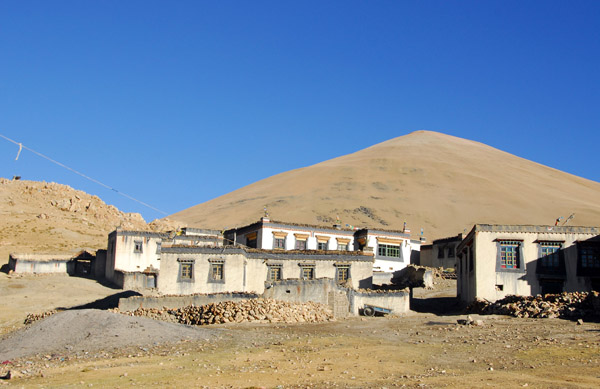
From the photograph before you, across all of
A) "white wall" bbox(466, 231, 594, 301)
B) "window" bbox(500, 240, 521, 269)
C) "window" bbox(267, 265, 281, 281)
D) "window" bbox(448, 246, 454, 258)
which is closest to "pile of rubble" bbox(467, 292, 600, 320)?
"white wall" bbox(466, 231, 594, 301)

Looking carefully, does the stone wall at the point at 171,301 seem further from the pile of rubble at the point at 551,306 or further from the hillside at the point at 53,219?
the hillside at the point at 53,219

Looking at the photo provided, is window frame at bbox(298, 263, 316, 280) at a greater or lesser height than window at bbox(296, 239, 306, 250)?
lesser

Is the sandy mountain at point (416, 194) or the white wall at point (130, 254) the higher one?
the sandy mountain at point (416, 194)

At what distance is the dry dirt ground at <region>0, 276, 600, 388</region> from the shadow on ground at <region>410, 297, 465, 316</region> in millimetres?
7331

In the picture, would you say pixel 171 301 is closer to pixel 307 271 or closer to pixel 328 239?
pixel 307 271

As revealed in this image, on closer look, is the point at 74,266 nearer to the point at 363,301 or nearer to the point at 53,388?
the point at 363,301

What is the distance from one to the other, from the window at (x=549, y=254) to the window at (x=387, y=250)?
62.6 ft

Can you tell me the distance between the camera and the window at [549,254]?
42.6 meters

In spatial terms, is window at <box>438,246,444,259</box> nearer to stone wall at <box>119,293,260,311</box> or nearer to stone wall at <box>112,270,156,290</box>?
stone wall at <box>112,270,156,290</box>

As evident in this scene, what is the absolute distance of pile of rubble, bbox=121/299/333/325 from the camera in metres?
35.2

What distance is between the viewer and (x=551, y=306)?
36.2 m

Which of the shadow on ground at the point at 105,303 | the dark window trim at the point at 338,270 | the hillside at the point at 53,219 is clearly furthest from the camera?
the hillside at the point at 53,219

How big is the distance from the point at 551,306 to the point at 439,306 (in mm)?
10874

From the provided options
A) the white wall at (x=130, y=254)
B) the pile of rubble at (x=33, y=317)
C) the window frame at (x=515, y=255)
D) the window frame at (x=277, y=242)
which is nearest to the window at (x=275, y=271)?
the window frame at (x=277, y=242)
